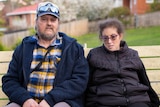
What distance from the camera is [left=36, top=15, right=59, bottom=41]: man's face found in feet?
12.0

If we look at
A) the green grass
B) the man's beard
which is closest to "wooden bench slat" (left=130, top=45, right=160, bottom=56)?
the man's beard

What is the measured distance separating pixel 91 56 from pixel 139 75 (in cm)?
58

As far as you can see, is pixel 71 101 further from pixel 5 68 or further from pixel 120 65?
pixel 5 68

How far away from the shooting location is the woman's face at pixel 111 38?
→ 372 centimetres

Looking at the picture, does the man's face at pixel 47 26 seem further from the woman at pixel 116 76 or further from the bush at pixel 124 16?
the bush at pixel 124 16

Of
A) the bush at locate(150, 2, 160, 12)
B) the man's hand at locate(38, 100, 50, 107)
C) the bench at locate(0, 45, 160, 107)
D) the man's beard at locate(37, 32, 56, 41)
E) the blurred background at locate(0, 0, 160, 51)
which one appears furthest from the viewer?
the bush at locate(150, 2, 160, 12)

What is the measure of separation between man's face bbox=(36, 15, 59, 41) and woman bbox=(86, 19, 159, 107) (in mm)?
510

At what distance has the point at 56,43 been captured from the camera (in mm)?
3781

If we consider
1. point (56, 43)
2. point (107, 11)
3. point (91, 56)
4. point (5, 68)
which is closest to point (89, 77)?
point (91, 56)

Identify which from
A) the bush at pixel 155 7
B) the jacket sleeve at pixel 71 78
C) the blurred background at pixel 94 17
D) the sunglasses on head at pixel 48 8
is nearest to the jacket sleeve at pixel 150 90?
the jacket sleeve at pixel 71 78

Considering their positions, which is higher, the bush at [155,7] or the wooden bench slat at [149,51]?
the wooden bench slat at [149,51]

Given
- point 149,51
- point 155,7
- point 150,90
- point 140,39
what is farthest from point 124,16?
point 150,90

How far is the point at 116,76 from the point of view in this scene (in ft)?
12.1

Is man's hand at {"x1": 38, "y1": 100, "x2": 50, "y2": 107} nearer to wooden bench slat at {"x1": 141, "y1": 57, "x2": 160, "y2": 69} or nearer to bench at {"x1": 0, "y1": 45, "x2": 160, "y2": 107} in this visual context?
bench at {"x1": 0, "y1": 45, "x2": 160, "y2": 107}
